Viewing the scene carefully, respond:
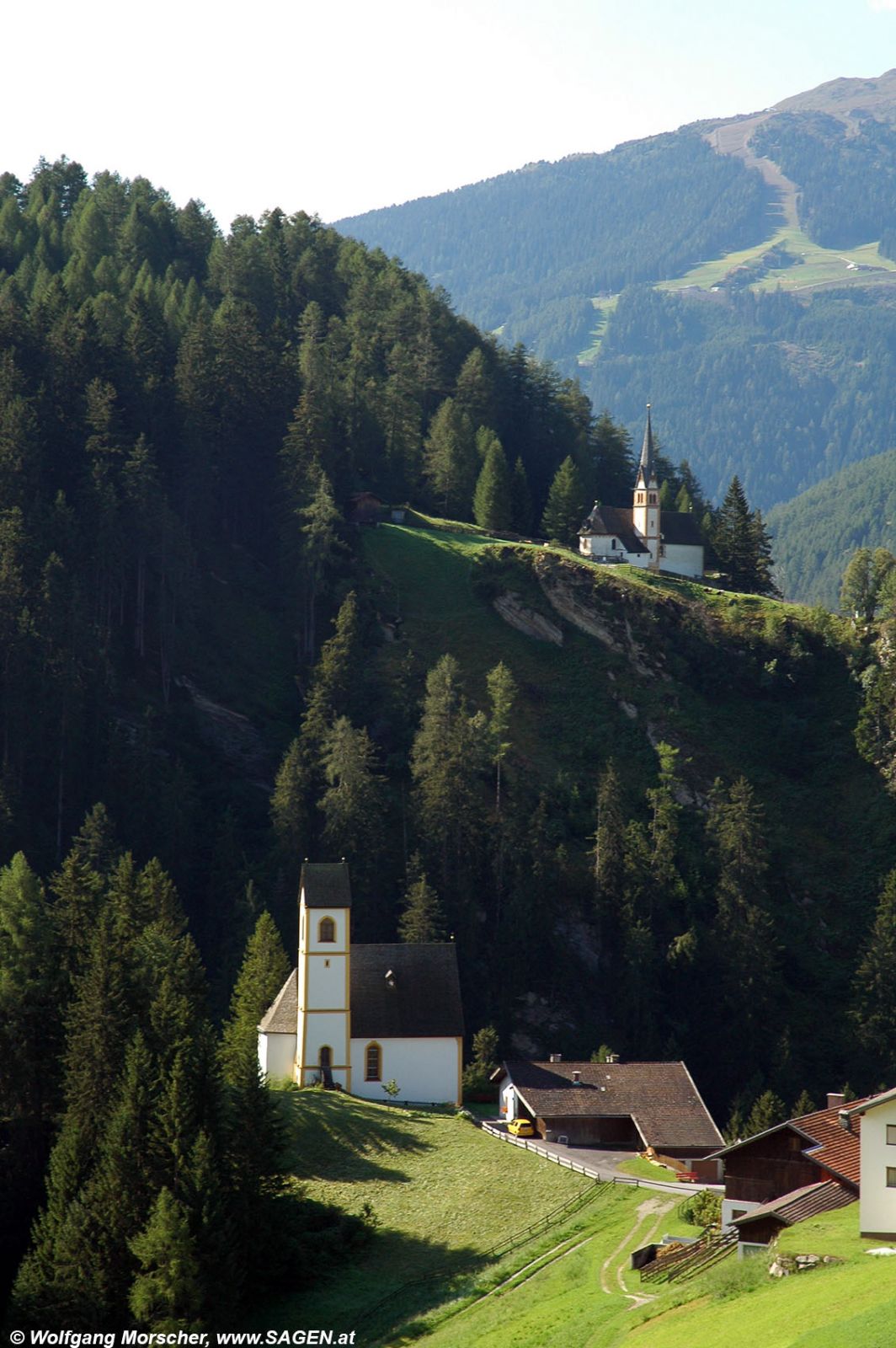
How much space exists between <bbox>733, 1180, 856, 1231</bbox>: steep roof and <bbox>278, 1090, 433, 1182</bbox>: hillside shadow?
57.7 ft

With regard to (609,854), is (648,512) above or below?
above

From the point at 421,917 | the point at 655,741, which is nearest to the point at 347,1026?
the point at 421,917

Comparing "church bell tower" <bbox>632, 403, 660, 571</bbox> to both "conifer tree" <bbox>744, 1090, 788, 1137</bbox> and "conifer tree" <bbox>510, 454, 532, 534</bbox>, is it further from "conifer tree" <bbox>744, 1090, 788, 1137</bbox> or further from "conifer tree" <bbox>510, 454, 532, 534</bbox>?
"conifer tree" <bbox>744, 1090, 788, 1137</bbox>

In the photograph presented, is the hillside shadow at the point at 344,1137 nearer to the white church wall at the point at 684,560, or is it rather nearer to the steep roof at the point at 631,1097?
the steep roof at the point at 631,1097

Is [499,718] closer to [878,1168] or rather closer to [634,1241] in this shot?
[634,1241]

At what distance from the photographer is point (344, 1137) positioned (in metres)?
61.3

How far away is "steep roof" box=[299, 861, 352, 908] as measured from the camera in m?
69.2

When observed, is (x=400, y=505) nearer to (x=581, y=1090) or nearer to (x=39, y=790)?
(x=39, y=790)

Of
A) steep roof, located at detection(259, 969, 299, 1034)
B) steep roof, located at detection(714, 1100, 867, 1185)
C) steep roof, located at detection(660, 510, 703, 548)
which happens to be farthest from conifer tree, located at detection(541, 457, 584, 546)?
steep roof, located at detection(714, 1100, 867, 1185)

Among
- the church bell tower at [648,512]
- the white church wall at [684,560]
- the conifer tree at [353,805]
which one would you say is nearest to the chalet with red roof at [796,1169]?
the conifer tree at [353,805]

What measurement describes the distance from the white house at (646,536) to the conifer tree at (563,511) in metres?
1.02

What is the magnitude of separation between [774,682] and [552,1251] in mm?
57761

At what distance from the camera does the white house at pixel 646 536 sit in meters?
111

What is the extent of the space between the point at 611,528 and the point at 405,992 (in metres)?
47.9
